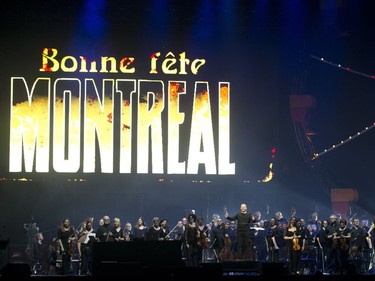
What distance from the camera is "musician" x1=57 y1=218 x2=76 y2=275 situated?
20.9 metres

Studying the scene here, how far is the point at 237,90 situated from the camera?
2552 centimetres

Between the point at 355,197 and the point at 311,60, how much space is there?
4.65 meters

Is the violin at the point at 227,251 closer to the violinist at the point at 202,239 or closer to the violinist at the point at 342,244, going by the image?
the violinist at the point at 202,239

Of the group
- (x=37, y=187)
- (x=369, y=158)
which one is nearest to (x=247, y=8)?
(x=369, y=158)

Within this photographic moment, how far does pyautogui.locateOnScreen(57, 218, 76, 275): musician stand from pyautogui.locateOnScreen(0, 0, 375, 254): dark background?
3822mm

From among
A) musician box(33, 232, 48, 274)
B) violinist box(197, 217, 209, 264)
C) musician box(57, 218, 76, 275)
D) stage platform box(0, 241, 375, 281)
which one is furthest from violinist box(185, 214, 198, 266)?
stage platform box(0, 241, 375, 281)

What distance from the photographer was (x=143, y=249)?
14852 millimetres

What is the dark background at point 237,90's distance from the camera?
2486 centimetres

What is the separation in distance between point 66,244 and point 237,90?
25.8ft

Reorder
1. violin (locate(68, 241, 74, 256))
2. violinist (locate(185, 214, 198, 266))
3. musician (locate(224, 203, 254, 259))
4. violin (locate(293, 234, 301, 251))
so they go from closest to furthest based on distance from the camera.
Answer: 1. violin (locate(68, 241, 74, 256))
2. violin (locate(293, 234, 301, 251))
3. violinist (locate(185, 214, 198, 266))
4. musician (locate(224, 203, 254, 259))

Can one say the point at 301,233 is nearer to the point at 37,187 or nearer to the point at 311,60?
the point at 311,60

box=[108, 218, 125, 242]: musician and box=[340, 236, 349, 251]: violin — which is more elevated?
box=[108, 218, 125, 242]: musician

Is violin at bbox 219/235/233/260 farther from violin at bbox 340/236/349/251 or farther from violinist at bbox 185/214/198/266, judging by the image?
violin at bbox 340/236/349/251

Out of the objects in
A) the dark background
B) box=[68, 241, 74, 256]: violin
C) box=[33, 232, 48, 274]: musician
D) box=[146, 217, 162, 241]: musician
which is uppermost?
the dark background
